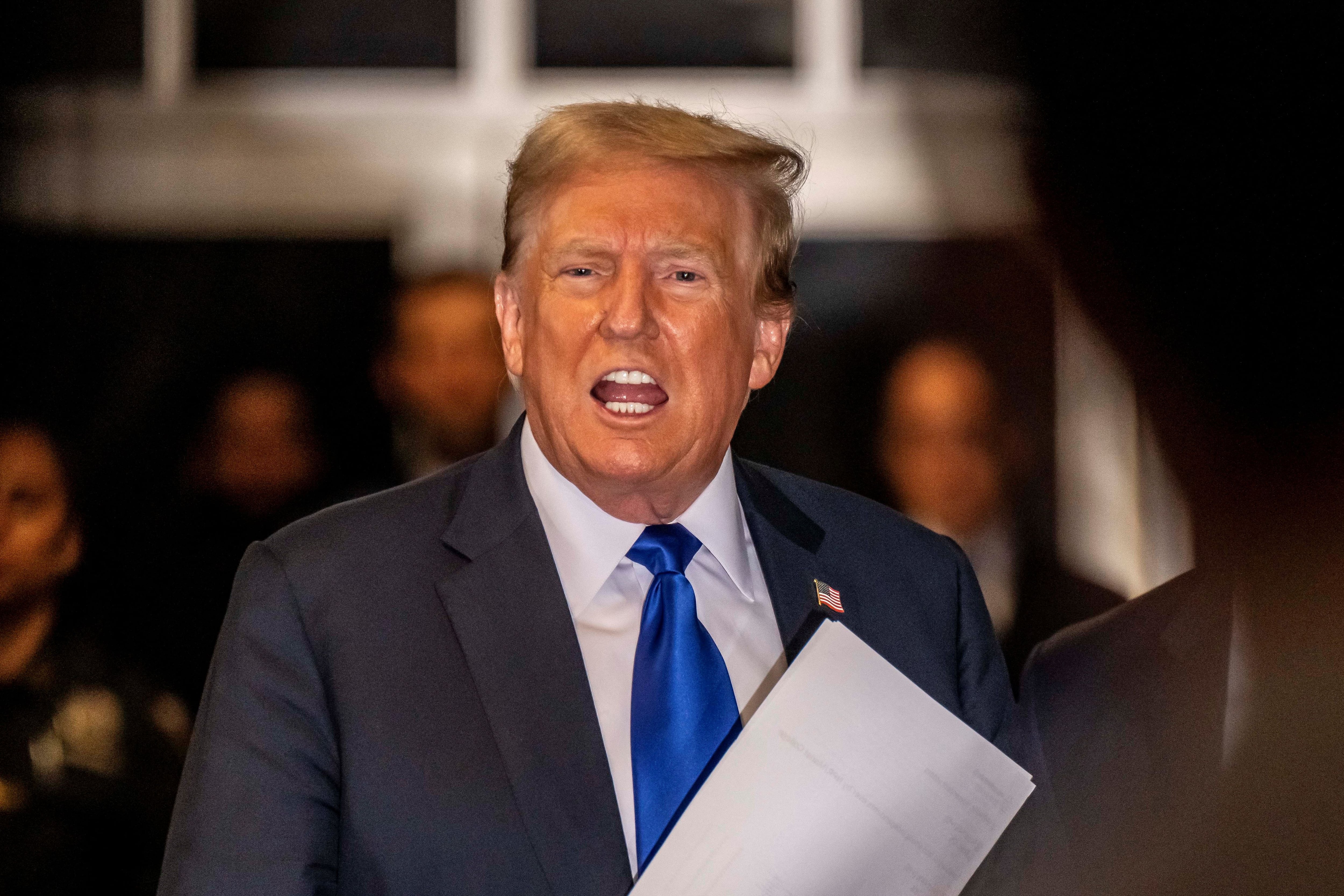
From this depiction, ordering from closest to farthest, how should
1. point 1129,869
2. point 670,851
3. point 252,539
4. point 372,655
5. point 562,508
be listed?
point 670,851, point 372,655, point 562,508, point 1129,869, point 252,539

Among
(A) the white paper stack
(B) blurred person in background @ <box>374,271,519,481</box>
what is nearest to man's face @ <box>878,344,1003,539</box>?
(B) blurred person in background @ <box>374,271,519,481</box>

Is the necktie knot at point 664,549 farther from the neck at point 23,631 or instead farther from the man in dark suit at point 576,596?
the neck at point 23,631

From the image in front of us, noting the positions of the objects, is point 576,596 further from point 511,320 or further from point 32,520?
point 32,520

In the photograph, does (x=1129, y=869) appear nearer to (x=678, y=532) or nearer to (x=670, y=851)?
(x=678, y=532)

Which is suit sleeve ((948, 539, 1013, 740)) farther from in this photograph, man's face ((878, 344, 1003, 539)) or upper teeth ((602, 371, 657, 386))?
man's face ((878, 344, 1003, 539))

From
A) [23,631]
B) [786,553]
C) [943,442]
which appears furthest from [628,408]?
[943,442]

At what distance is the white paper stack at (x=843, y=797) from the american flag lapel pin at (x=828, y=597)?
0.77 feet

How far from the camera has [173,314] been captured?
3594 mm

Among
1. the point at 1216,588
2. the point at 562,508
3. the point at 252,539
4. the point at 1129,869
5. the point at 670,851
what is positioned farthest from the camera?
the point at 252,539

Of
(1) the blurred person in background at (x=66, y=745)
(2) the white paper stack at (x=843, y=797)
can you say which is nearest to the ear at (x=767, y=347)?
(2) the white paper stack at (x=843, y=797)

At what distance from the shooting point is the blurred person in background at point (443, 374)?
3.30m

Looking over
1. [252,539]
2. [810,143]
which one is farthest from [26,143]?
[810,143]

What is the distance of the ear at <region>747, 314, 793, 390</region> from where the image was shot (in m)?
1.41

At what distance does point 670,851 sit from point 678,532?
0.38m
